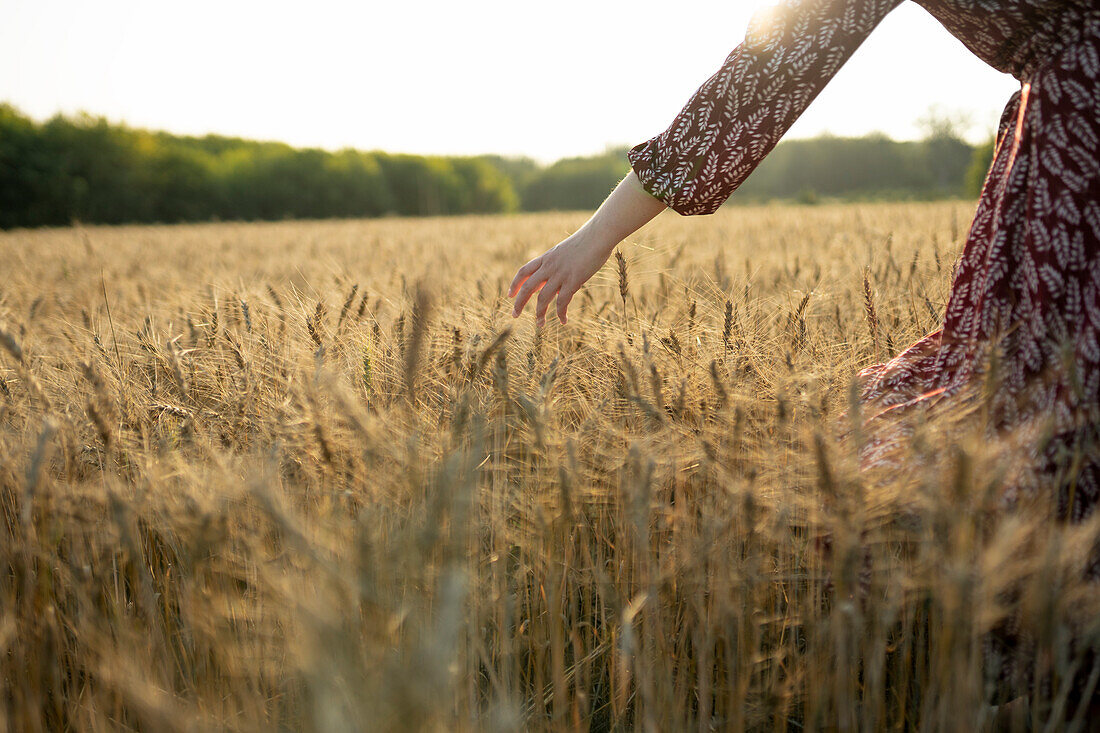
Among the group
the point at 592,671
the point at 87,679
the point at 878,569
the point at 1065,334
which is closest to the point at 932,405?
the point at 1065,334

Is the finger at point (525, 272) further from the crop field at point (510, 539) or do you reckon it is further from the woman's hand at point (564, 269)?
the crop field at point (510, 539)

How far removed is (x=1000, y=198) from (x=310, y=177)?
32107 millimetres

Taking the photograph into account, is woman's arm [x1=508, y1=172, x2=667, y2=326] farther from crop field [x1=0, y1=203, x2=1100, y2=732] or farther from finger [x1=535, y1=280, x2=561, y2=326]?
crop field [x1=0, y1=203, x2=1100, y2=732]

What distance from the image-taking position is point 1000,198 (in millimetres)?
1007

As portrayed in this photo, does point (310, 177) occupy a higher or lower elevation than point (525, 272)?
higher

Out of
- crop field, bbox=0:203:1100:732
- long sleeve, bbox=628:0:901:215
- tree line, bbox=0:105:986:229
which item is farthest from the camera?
tree line, bbox=0:105:986:229

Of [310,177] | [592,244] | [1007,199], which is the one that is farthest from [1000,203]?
[310,177]

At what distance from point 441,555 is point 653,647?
0.34 m

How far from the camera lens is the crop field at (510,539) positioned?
65cm

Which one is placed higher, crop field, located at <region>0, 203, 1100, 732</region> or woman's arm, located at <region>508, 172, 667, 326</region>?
woman's arm, located at <region>508, 172, 667, 326</region>

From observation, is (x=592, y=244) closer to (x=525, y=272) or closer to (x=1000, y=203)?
(x=525, y=272)

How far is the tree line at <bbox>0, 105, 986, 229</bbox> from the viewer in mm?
23422

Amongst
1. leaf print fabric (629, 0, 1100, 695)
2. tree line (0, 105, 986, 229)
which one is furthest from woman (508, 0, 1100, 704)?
tree line (0, 105, 986, 229)

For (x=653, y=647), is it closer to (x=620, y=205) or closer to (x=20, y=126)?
(x=620, y=205)
